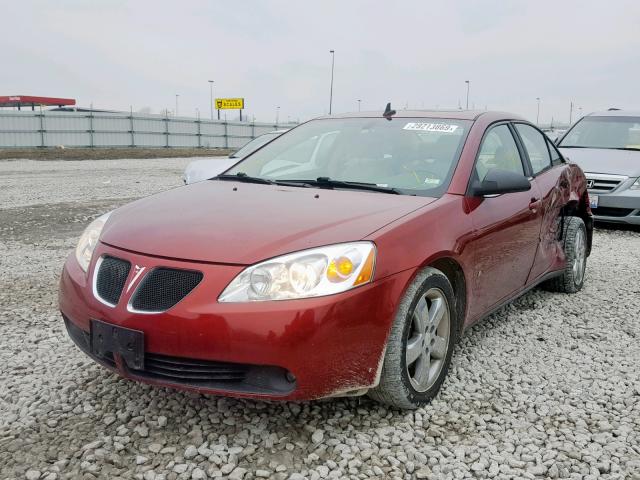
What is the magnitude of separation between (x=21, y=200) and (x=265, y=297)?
9.94 metres

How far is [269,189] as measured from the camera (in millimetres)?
3496

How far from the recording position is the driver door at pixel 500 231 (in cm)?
340

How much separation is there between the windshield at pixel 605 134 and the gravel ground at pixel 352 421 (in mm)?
5810

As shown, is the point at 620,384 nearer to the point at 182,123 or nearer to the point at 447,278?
the point at 447,278

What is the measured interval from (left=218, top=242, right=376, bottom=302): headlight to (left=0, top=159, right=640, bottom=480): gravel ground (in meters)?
0.70

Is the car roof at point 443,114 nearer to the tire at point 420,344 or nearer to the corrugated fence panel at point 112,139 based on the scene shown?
the tire at point 420,344

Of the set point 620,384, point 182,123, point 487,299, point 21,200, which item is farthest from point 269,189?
point 182,123

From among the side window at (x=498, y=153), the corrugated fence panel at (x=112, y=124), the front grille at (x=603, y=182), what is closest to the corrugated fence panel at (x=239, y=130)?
the corrugated fence panel at (x=112, y=124)

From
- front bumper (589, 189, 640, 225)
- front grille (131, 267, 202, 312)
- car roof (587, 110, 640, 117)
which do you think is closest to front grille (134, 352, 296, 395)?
front grille (131, 267, 202, 312)

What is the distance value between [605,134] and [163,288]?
8800 mm

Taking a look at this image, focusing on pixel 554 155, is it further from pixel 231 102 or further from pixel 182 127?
pixel 231 102

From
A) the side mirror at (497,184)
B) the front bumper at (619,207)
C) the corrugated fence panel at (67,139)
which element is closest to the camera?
the side mirror at (497,184)

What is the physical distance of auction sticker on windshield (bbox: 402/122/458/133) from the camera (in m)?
3.82

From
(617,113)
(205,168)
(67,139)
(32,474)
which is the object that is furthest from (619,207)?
(67,139)
